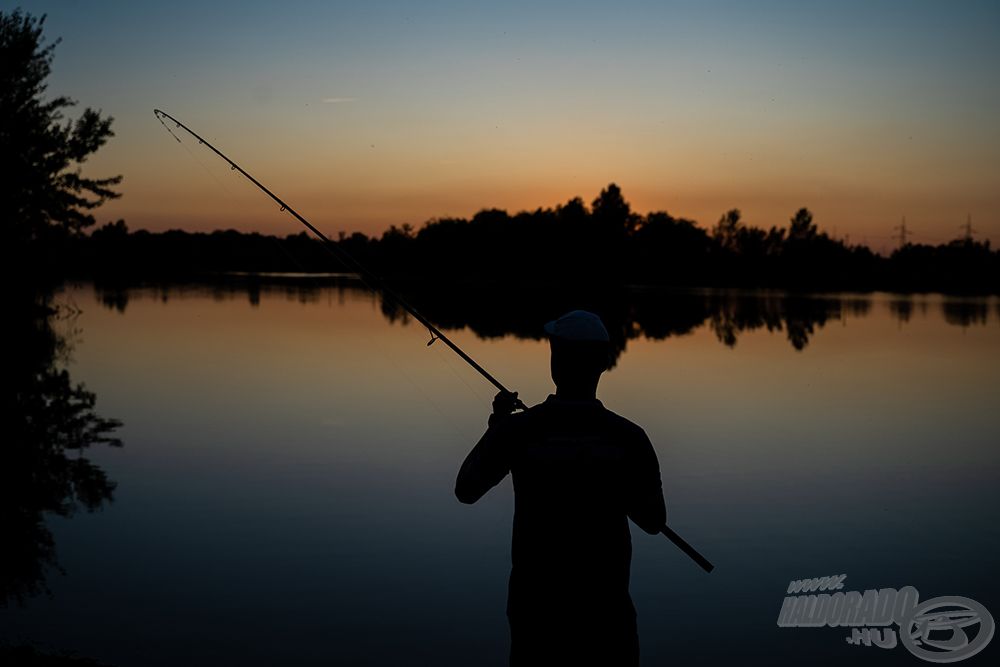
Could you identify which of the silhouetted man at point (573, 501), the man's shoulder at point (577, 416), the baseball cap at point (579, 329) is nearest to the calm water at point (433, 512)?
the silhouetted man at point (573, 501)

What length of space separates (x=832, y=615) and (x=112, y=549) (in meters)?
6.29

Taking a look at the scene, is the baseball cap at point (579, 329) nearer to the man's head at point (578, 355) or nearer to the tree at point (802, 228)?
the man's head at point (578, 355)

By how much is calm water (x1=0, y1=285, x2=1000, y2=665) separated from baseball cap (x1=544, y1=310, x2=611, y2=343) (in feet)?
13.4

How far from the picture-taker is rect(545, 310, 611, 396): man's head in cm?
336

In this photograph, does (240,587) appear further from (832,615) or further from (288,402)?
(288,402)

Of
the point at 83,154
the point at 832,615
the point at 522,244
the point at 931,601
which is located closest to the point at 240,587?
the point at 832,615

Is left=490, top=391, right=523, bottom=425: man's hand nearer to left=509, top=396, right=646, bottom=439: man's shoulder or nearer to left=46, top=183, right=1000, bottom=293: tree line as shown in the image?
left=509, top=396, right=646, bottom=439: man's shoulder

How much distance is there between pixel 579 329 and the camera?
3.38 m

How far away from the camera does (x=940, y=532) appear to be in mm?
10211

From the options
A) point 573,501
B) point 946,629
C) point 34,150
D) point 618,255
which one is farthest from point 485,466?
point 618,255

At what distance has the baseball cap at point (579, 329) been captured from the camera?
336 cm

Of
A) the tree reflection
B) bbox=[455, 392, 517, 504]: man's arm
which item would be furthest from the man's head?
the tree reflection

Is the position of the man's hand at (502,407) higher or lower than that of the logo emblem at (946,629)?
higher
